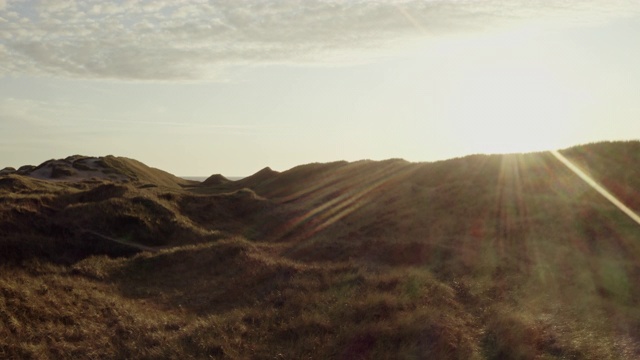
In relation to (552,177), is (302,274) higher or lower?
lower

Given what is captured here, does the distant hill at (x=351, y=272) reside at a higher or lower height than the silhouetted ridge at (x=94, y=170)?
lower

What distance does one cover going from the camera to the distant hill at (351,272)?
1009 centimetres

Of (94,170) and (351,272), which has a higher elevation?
(94,170)

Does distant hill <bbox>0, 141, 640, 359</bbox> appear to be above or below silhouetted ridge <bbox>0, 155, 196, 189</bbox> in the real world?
below

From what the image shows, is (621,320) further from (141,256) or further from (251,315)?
(141,256)

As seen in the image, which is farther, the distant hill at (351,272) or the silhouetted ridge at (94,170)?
the silhouetted ridge at (94,170)

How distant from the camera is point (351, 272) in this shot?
642 inches

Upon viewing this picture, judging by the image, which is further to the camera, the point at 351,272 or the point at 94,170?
the point at 94,170

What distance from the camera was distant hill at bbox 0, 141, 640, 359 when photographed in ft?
33.1

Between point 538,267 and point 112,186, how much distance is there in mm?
30614

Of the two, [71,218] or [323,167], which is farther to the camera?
[323,167]

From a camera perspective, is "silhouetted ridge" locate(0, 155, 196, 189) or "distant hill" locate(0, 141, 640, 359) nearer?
"distant hill" locate(0, 141, 640, 359)

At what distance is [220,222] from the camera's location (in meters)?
35.8

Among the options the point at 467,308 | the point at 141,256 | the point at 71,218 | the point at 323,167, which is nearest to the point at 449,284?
the point at 467,308
